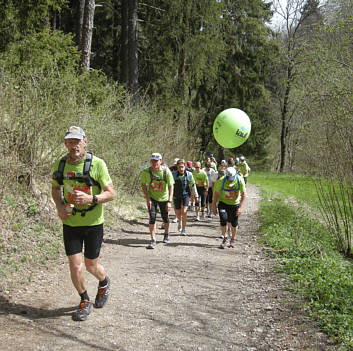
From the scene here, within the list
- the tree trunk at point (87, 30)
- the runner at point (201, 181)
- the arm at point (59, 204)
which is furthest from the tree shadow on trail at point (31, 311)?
the tree trunk at point (87, 30)

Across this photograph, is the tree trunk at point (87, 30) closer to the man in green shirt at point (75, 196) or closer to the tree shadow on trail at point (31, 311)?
the man in green shirt at point (75, 196)

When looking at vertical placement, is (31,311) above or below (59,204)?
below

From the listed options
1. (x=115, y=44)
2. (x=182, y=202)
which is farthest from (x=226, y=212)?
(x=115, y=44)

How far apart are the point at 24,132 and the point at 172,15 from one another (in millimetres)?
10550

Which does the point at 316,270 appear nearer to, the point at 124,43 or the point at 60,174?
the point at 60,174

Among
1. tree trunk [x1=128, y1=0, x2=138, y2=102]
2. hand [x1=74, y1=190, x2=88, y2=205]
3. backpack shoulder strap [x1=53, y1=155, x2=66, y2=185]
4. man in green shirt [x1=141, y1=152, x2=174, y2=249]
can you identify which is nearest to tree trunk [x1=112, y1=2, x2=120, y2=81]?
tree trunk [x1=128, y1=0, x2=138, y2=102]

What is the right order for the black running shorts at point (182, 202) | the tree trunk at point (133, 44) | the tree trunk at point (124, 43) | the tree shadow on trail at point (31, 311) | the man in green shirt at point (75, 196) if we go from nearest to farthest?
the man in green shirt at point (75, 196) < the tree shadow on trail at point (31, 311) < the black running shorts at point (182, 202) < the tree trunk at point (133, 44) < the tree trunk at point (124, 43)

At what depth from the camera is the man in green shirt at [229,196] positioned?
812 centimetres

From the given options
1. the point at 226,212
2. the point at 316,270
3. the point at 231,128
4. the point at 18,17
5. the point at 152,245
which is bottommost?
the point at 152,245

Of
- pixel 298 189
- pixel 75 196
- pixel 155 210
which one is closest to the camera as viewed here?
pixel 75 196

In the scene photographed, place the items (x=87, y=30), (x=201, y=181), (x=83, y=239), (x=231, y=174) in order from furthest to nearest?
(x=87, y=30) < (x=201, y=181) < (x=231, y=174) < (x=83, y=239)

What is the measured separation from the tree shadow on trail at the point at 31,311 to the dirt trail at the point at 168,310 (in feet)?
A: 0.04

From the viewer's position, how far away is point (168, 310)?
4.85m

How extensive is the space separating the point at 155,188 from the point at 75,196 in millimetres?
4296
